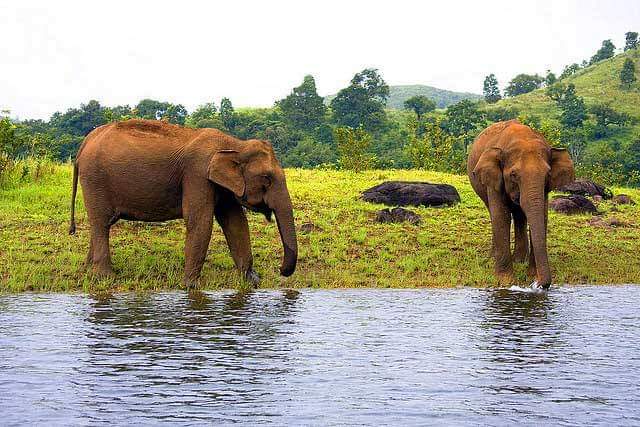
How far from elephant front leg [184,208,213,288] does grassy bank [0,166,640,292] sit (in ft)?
1.06

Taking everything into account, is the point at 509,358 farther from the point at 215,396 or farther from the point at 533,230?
the point at 533,230

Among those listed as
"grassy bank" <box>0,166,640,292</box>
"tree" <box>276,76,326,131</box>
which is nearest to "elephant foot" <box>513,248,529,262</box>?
"grassy bank" <box>0,166,640,292</box>

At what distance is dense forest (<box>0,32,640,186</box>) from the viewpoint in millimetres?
55625

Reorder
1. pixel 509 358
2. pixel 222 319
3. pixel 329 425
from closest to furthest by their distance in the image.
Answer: pixel 329 425 → pixel 509 358 → pixel 222 319

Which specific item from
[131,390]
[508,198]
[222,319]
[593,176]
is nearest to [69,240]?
[222,319]

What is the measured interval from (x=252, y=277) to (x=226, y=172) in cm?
198

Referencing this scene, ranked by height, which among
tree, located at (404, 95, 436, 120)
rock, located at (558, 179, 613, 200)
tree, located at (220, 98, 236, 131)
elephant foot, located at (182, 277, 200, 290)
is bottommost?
elephant foot, located at (182, 277, 200, 290)

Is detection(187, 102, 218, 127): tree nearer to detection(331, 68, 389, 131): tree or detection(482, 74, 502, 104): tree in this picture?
detection(331, 68, 389, 131): tree

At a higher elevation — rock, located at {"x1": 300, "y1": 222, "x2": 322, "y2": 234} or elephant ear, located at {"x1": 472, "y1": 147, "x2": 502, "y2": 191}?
elephant ear, located at {"x1": 472, "y1": 147, "x2": 502, "y2": 191}

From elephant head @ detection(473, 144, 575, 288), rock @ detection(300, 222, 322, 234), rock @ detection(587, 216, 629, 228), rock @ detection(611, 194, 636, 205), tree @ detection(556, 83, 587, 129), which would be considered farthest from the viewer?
tree @ detection(556, 83, 587, 129)

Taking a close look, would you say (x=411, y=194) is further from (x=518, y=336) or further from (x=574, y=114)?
(x=574, y=114)

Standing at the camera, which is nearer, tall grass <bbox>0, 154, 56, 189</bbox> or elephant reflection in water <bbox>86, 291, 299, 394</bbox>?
elephant reflection in water <bbox>86, 291, 299, 394</bbox>

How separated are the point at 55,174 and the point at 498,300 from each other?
48.2 ft

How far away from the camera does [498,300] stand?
50.4ft
